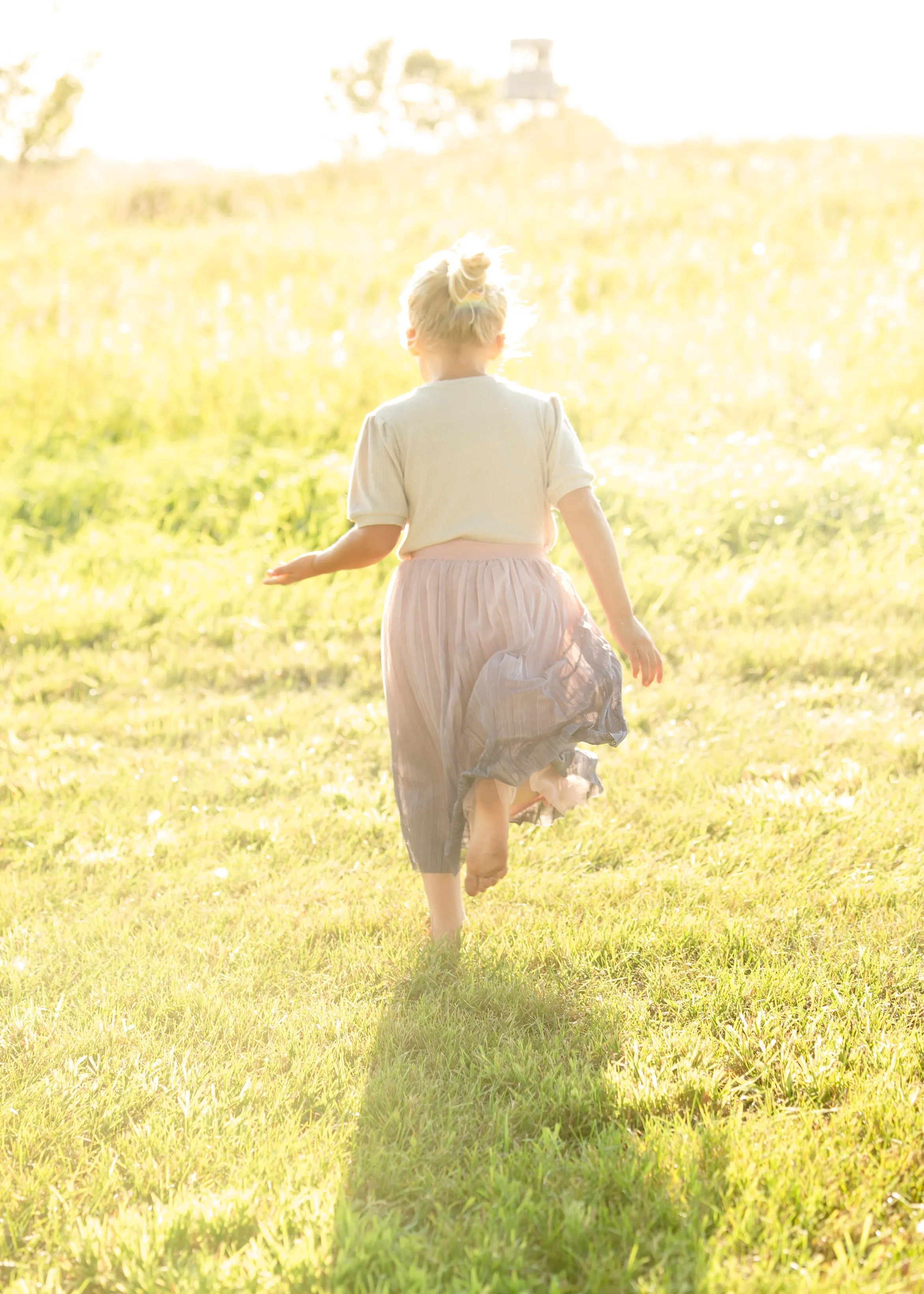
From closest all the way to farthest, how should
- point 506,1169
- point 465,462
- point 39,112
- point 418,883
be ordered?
point 506,1169 < point 465,462 < point 418,883 < point 39,112

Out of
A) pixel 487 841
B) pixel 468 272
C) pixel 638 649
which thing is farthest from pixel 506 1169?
pixel 468 272

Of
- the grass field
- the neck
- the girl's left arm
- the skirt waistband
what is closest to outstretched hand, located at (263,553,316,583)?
the girl's left arm

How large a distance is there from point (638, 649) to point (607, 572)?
0.65 feet

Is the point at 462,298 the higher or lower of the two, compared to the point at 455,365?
higher

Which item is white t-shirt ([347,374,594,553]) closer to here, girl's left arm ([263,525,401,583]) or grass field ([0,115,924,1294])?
girl's left arm ([263,525,401,583])

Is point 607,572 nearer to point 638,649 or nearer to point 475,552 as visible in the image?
point 638,649

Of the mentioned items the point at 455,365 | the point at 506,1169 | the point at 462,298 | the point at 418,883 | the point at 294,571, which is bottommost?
the point at 418,883

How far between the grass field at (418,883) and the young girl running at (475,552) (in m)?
0.52

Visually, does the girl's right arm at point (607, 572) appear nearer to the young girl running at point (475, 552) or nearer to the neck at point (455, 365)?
the young girl running at point (475, 552)

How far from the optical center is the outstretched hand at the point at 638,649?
2.93 metres

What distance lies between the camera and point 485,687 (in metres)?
2.83

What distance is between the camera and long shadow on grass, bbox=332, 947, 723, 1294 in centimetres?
196

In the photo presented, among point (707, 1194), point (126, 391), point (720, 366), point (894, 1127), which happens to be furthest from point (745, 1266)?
point (126, 391)

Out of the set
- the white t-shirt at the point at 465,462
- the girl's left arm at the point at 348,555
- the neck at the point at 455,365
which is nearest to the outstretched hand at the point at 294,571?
the girl's left arm at the point at 348,555
